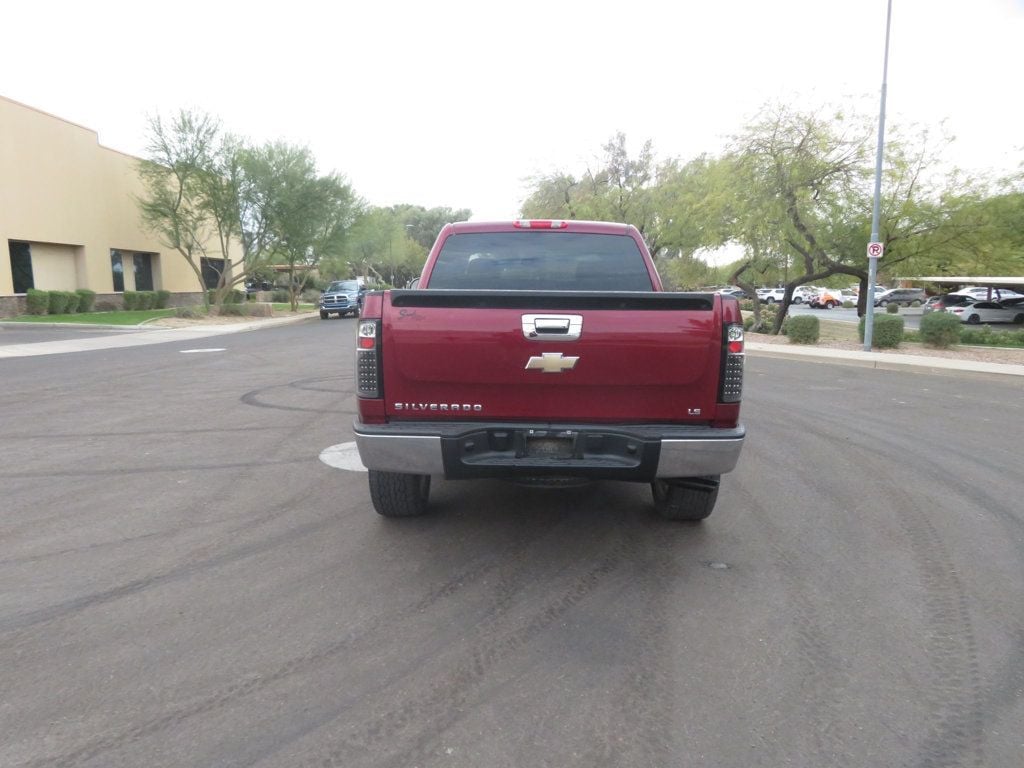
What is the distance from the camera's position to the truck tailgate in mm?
3861

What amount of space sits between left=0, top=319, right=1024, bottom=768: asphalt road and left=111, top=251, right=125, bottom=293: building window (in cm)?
3024

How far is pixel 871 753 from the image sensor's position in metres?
2.58

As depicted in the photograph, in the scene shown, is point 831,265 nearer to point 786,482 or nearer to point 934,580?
point 786,482

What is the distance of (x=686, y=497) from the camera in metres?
4.74

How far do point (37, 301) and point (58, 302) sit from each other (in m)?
1.07

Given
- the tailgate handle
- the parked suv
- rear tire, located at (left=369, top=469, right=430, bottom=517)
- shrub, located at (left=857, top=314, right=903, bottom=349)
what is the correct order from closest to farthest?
the tailgate handle → rear tire, located at (left=369, top=469, right=430, bottom=517) → shrub, located at (left=857, top=314, right=903, bottom=349) → the parked suv

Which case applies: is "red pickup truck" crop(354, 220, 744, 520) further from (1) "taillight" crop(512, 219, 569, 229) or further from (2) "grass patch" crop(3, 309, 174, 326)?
(2) "grass patch" crop(3, 309, 174, 326)

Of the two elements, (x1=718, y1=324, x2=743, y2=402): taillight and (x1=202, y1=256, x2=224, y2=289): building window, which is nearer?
(x1=718, y1=324, x2=743, y2=402): taillight

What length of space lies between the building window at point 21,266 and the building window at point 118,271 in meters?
5.02

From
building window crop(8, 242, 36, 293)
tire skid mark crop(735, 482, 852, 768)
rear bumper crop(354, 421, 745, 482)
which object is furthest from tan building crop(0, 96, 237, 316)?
tire skid mark crop(735, 482, 852, 768)

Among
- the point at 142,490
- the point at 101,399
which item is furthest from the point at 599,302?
the point at 101,399

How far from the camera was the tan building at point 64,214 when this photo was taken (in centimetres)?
2628

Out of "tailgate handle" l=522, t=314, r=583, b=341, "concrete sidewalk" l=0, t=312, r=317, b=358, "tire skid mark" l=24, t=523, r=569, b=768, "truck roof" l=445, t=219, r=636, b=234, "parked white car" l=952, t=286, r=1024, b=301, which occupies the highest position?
"truck roof" l=445, t=219, r=636, b=234

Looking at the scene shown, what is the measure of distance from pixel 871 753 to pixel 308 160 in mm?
33609
